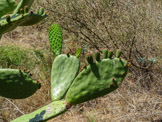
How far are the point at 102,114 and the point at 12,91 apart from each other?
2.21m

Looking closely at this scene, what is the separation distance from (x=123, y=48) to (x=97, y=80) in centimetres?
254

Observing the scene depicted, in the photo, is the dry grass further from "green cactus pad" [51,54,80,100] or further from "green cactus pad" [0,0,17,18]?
"green cactus pad" [0,0,17,18]

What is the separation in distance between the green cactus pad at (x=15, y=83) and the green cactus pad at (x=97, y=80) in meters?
0.19

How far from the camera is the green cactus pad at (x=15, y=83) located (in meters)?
1.16

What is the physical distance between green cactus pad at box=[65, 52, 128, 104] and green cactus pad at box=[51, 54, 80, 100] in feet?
0.40

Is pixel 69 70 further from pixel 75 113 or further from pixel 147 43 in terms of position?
pixel 147 43

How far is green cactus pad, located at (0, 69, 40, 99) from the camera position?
1.16m

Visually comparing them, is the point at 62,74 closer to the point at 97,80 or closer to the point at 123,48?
the point at 97,80

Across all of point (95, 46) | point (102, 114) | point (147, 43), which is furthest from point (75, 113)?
point (147, 43)

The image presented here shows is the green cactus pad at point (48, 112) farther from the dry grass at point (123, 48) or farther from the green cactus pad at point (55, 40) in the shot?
the dry grass at point (123, 48)

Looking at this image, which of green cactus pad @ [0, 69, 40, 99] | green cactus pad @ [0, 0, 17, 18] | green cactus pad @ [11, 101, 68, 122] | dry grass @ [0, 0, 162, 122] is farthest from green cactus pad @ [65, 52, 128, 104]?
dry grass @ [0, 0, 162, 122]

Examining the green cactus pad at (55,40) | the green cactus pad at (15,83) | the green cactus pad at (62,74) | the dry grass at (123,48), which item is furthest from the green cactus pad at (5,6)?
the dry grass at (123,48)

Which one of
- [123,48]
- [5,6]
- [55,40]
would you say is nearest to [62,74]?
[55,40]

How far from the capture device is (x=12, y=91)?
120 cm
